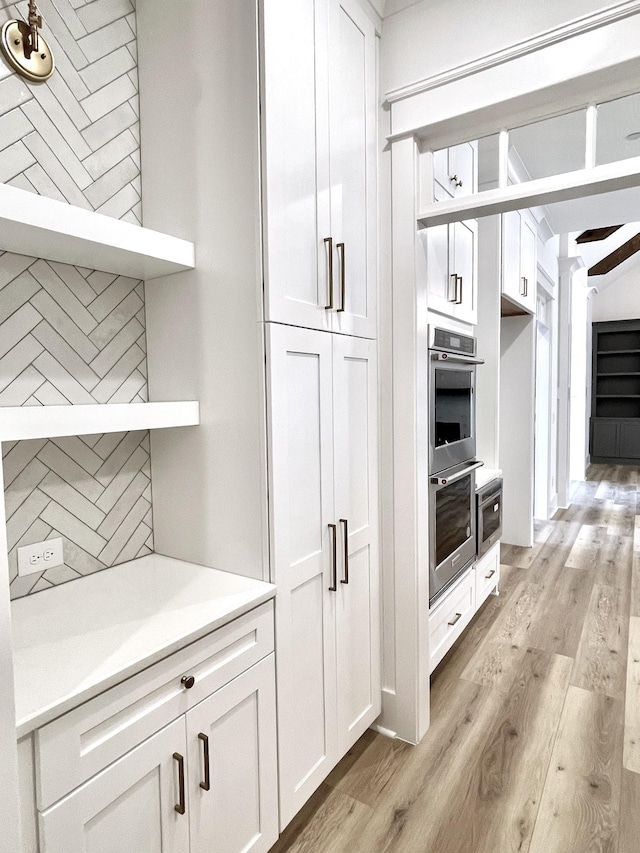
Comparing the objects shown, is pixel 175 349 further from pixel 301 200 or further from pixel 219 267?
pixel 301 200

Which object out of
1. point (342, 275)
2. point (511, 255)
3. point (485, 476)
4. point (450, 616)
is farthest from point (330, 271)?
point (511, 255)

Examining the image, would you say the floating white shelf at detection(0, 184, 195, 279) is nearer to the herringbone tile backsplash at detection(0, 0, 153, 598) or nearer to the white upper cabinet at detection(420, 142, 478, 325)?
the herringbone tile backsplash at detection(0, 0, 153, 598)

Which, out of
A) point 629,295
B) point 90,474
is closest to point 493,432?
point 90,474

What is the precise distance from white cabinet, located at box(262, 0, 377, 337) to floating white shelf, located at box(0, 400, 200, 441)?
397 mm

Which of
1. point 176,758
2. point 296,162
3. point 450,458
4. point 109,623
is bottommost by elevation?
point 176,758

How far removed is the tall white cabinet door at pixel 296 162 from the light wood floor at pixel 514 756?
163cm

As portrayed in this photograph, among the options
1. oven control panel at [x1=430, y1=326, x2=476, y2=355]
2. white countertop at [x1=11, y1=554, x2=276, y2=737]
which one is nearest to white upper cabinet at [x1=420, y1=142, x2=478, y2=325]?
oven control panel at [x1=430, y1=326, x2=476, y2=355]

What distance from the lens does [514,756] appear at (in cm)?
200

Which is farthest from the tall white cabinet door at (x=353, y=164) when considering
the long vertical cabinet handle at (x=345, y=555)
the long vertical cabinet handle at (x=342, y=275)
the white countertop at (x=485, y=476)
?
the white countertop at (x=485, y=476)

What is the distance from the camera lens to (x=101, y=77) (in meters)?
Answer: 1.57

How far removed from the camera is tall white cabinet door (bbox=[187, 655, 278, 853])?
48.5 inches

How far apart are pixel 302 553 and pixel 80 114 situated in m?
1.45

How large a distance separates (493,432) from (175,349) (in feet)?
8.58

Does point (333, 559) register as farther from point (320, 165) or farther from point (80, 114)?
point (80, 114)
